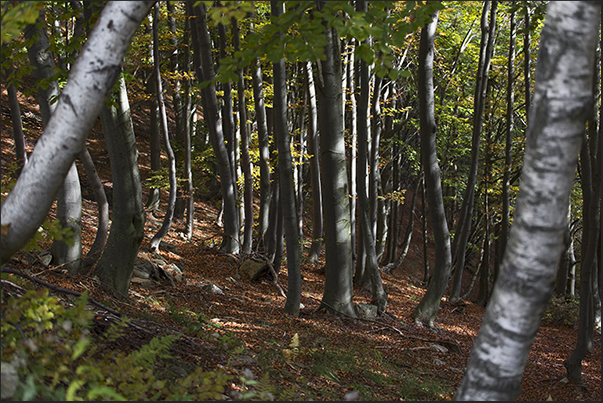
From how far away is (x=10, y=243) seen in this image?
2723mm

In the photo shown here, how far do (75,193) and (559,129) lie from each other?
5311mm

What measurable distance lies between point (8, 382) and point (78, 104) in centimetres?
148

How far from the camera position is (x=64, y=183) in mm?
5691

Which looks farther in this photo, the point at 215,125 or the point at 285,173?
the point at 215,125

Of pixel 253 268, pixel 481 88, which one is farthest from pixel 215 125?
pixel 481 88

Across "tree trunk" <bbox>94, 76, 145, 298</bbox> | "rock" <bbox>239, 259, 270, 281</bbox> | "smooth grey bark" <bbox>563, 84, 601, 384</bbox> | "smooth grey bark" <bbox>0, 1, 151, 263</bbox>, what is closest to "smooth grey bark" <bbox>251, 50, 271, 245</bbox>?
"rock" <bbox>239, 259, 270, 281</bbox>

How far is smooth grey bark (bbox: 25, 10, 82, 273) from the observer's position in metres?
5.26

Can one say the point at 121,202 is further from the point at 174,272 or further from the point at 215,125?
the point at 215,125

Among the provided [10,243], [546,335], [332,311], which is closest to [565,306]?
[546,335]

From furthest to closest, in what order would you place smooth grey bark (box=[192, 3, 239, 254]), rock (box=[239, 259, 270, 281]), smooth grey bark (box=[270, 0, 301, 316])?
rock (box=[239, 259, 270, 281]), smooth grey bark (box=[192, 3, 239, 254]), smooth grey bark (box=[270, 0, 301, 316])

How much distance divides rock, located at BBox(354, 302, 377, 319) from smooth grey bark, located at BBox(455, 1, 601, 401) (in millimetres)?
5571

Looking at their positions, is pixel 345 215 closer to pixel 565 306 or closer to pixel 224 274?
pixel 224 274

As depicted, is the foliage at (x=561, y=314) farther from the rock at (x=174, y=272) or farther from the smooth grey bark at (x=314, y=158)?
the rock at (x=174, y=272)

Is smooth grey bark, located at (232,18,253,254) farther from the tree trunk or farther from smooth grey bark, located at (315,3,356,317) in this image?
the tree trunk
